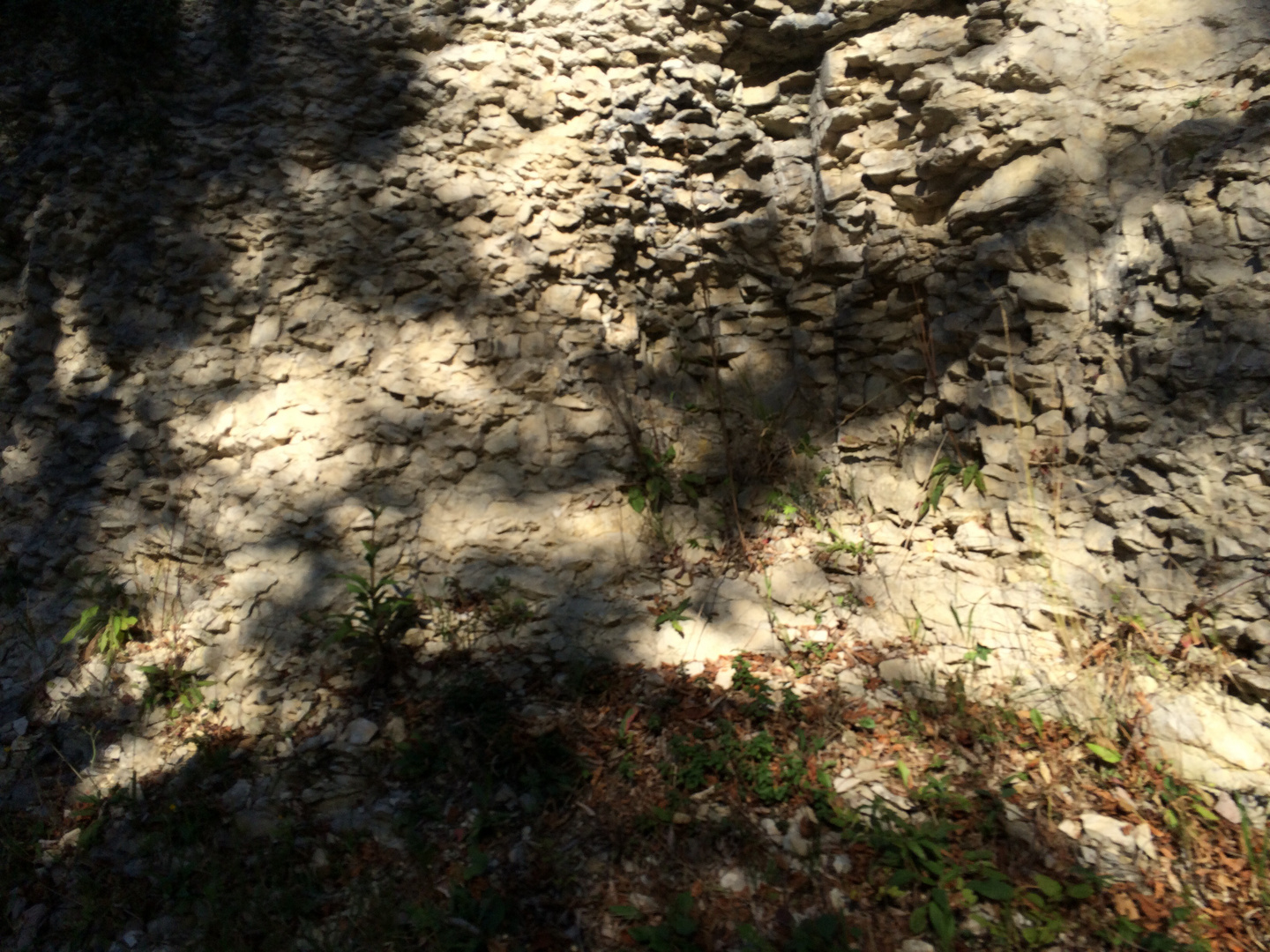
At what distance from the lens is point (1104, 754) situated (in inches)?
119

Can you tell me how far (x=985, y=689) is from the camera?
3.38 m

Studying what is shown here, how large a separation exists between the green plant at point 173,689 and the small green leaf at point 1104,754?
394 cm

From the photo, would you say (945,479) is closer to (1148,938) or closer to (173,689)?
(1148,938)

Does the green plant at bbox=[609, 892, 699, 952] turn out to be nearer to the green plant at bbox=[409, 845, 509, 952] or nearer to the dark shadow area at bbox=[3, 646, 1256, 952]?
the dark shadow area at bbox=[3, 646, 1256, 952]

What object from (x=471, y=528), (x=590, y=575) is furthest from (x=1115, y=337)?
(x=471, y=528)

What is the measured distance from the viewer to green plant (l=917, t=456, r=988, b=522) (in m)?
4.17

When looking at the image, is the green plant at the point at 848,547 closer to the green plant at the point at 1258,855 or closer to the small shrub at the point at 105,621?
the green plant at the point at 1258,855

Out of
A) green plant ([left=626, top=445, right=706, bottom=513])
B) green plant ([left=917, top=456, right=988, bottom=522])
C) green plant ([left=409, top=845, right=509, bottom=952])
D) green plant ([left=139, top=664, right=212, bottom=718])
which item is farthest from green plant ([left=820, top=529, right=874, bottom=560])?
green plant ([left=139, top=664, right=212, bottom=718])

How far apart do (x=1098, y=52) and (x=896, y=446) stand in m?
2.34

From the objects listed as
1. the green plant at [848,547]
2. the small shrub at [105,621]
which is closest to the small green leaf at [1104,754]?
the green plant at [848,547]

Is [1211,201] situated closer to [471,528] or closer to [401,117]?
[471,528]

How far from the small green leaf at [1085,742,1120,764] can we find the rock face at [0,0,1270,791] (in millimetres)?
261

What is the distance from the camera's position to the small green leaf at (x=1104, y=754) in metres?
3.00

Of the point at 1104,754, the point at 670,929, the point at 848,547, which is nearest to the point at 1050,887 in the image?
the point at 1104,754
